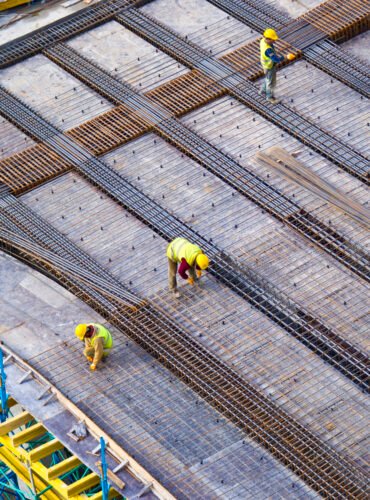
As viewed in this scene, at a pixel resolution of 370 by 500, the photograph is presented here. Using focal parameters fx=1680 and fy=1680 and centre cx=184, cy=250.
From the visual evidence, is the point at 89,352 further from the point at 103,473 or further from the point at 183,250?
the point at 103,473

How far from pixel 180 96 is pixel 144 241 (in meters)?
7.42

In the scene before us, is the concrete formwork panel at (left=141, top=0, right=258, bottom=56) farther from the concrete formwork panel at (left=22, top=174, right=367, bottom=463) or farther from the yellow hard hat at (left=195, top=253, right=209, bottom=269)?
the yellow hard hat at (left=195, top=253, right=209, bottom=269)

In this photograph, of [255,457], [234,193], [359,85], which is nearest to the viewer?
[255,457]

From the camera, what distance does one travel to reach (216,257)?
162 feet

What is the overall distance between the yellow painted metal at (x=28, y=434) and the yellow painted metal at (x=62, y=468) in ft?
4.85

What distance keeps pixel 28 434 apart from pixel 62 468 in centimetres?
179

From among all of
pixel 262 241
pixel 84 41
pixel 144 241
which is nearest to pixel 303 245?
pixel 262 241

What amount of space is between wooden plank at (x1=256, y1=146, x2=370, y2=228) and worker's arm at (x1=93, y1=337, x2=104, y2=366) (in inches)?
377

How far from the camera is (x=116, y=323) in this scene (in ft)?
→ 156

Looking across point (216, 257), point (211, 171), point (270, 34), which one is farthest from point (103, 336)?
point (270, 34)

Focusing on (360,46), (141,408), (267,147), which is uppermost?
(360,46)

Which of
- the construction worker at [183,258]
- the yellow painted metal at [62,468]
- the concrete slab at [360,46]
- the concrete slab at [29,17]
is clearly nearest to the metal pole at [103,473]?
the yellow painted metal at [62,468]

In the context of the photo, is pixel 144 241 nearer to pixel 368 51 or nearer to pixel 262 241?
pixel 262 241

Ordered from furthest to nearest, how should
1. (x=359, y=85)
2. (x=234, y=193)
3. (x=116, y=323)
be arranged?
1. (x=359, y=85)
2. (x=234, y=193)
3. (x=116, y=323)
